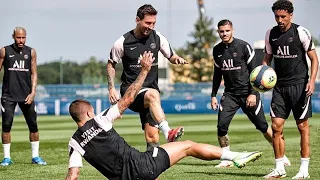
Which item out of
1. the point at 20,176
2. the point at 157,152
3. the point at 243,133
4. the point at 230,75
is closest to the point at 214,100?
the point at 230,75

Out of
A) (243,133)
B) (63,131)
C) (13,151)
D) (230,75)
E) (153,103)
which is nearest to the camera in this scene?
(153,103)

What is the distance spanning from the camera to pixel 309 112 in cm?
1334

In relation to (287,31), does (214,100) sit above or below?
below

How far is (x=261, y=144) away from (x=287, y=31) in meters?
8.16

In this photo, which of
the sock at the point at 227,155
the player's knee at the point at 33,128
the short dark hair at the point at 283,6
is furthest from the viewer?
the player's knee at the point at 33,128

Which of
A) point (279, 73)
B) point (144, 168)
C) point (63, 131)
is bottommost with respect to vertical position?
point (63, 131)

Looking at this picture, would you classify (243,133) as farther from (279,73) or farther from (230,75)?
(279,73)

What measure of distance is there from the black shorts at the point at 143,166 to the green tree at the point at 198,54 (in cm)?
9629

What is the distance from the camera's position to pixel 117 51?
13.7 metres

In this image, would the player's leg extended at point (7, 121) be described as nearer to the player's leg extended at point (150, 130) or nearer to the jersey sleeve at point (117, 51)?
the jersey sleeve at point (117, 51)

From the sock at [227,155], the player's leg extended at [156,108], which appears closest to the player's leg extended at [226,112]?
the player's leg extended at [156,108]

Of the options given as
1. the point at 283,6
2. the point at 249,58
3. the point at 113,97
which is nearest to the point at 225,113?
the point at 249,58

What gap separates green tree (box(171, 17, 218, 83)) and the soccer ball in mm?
93376

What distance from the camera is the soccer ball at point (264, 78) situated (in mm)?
12914
